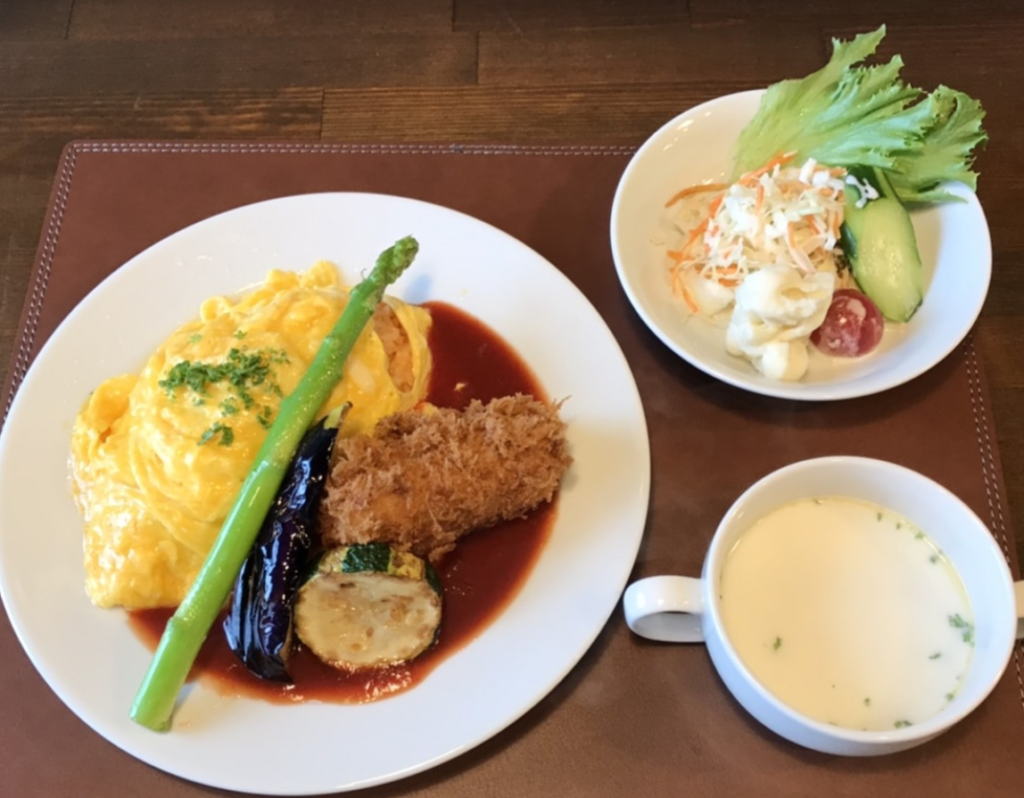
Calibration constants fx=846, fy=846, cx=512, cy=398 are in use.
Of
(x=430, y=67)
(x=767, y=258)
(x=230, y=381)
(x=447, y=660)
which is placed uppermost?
(x=430, y=67)

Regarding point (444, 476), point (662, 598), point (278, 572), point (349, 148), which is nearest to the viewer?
point (662, 598)

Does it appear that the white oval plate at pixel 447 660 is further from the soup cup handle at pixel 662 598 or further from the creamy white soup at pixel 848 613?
the creamy white soup at pixel 848 613

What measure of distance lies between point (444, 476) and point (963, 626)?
1.26 meters

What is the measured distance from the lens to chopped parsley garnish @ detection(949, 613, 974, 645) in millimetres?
1856

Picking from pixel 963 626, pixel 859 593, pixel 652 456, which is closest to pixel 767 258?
pixel 652 456

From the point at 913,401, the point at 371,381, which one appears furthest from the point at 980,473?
the point at 371,381

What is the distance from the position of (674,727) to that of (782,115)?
190 cm

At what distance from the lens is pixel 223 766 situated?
77.1 inches

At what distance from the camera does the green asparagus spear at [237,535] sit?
6.67ft

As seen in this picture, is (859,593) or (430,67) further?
(430,67)

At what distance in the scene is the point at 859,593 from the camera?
1.93 m

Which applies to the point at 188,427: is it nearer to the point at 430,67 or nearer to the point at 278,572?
the point at 278,572

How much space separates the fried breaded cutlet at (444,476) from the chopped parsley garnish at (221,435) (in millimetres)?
288

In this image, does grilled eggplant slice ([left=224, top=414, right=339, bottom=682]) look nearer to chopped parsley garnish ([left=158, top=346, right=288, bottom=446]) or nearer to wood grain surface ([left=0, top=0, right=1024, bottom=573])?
chopped parsley garnish ([left=158, top=346, right=288, bottom=446])
